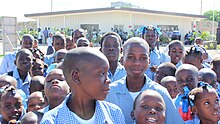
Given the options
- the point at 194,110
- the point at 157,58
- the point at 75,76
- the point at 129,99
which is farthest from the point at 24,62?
the point at 75,76

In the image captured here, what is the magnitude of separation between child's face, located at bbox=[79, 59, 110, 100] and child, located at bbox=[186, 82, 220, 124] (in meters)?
1.25

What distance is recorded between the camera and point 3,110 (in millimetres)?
3543

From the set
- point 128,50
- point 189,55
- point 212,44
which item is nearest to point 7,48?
point 212,44

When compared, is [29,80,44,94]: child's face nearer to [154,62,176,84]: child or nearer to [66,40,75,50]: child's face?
[154,62,176,84]: child

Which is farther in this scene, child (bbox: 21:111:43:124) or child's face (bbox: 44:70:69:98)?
child's face (bbox: 44:70:69:98)

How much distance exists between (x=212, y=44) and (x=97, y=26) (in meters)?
12.8

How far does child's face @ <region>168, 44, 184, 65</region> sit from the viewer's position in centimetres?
540

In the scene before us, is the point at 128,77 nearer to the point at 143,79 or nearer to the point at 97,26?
the point at 143,79

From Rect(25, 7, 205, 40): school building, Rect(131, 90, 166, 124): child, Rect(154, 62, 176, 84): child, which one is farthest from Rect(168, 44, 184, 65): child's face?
Rect(25, 7, 205, 40): school building

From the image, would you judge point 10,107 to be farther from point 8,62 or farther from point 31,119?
point 8,62

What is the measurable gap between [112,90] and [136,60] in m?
0.35

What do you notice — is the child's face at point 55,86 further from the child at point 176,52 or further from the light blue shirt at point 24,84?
the child at point 176,52

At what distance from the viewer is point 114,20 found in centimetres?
3147

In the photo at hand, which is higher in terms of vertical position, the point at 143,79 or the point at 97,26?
the point at 97,26
